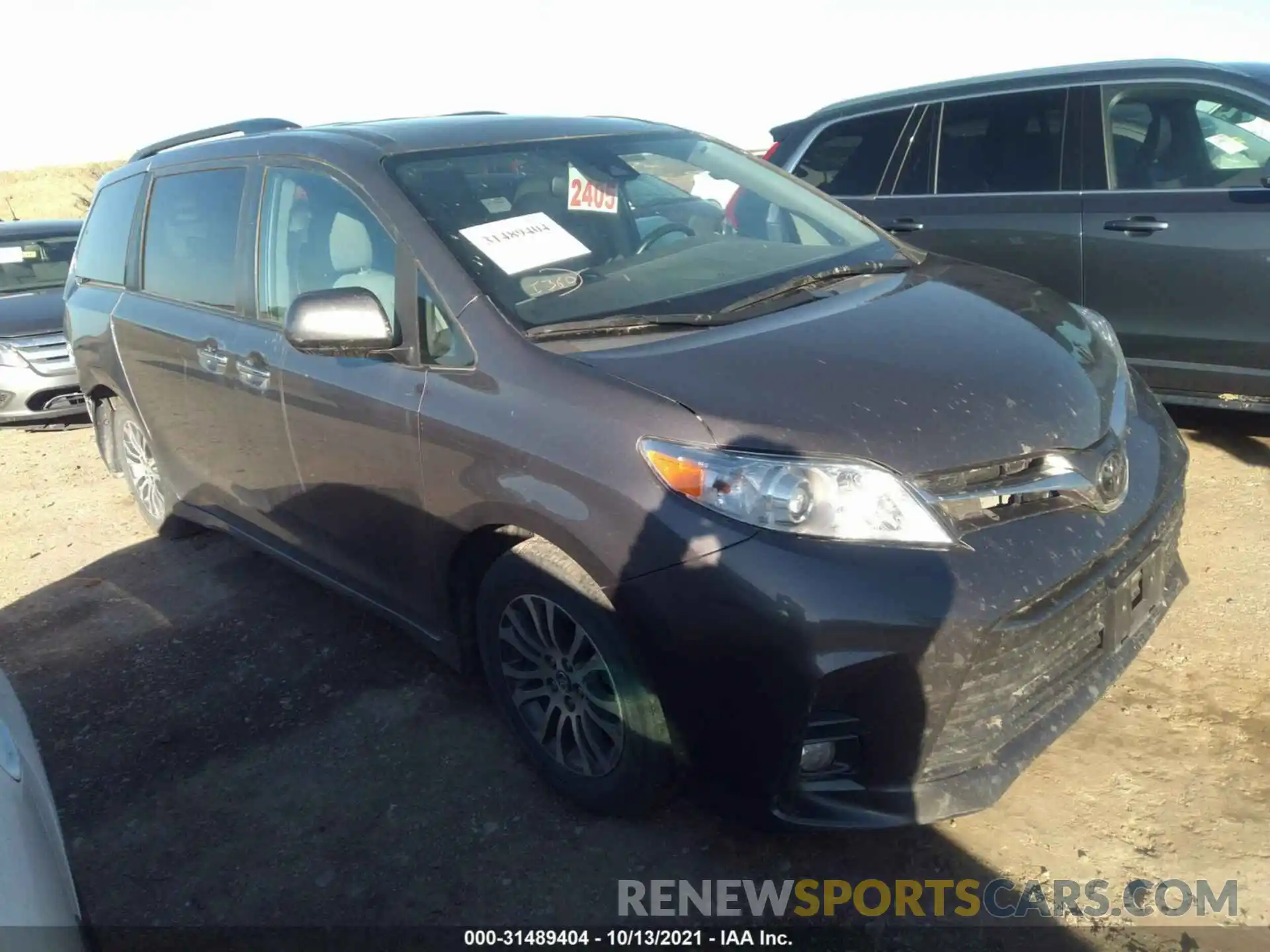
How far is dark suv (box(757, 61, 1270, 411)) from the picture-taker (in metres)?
4.25

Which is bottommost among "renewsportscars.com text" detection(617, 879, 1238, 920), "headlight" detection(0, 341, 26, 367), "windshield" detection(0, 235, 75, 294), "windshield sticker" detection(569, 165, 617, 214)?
"renewsportscars.com text" detection(617, 879, 1238, 920)

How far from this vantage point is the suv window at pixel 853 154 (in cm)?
536

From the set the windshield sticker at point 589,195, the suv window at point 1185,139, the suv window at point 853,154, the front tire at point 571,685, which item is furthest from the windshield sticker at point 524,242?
the suv window at point 1185,139

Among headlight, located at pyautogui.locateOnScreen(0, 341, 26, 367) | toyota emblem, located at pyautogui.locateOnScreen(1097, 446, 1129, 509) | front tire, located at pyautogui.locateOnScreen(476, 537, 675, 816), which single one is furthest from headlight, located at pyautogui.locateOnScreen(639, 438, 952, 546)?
headlight, located at pyautogui.locateOnScreen(0, 341, 26, 367)

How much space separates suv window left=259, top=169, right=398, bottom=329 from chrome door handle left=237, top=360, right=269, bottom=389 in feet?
0.56

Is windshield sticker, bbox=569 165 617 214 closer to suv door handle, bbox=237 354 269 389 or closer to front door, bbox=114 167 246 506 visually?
suv door handle, bbox=237 354 269 389

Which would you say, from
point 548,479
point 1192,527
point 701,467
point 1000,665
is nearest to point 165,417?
point 548,479

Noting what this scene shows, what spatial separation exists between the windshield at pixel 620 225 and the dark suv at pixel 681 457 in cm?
1

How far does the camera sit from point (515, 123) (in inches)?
135

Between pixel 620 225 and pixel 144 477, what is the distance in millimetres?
3082

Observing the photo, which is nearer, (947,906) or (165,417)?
(947,906)

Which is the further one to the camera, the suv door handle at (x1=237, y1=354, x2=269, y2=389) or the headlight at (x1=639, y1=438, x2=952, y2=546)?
the suv door handle at (x1=237, y1=354, x2=269, y2=389)

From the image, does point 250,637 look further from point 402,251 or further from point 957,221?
point 957,221

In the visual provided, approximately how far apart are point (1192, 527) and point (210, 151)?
4189 mm
